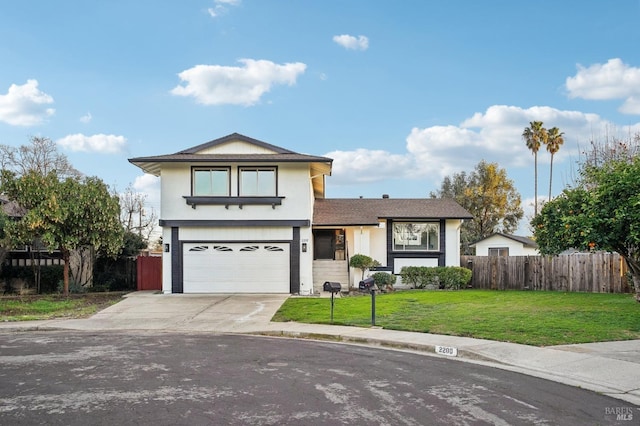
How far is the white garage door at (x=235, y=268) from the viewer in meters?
22.9

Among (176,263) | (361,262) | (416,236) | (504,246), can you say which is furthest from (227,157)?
(504,246)

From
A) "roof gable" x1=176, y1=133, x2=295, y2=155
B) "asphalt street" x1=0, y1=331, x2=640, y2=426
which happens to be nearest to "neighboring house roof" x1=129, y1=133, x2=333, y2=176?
"roof gable" x1=176, y1=133, x2=295, y2=155

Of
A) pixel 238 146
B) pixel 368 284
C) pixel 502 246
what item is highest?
pixel 238 146

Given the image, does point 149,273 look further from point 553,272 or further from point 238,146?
point 553,272

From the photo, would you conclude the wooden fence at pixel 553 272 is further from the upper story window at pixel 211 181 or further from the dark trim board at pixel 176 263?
the dark trim board at pixel 176 263

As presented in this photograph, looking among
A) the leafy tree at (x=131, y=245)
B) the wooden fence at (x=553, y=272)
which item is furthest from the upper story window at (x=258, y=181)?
the wooden fence at (x=553, y=272)

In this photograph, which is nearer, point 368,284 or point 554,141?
point 368,284

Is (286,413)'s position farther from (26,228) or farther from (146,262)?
(146,262)

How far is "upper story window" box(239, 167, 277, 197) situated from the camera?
23.2 meters

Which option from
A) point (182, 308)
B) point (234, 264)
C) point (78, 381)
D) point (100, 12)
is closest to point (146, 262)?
point (234, 264)

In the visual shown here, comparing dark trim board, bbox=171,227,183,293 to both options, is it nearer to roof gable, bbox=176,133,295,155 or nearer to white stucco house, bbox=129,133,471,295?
white stucco house, bbox=129,133,471,295

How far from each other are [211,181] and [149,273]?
19.4ft

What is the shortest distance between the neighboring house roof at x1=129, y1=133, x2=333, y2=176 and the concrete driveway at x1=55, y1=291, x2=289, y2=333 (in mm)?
5645

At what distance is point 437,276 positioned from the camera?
85.0 feet
